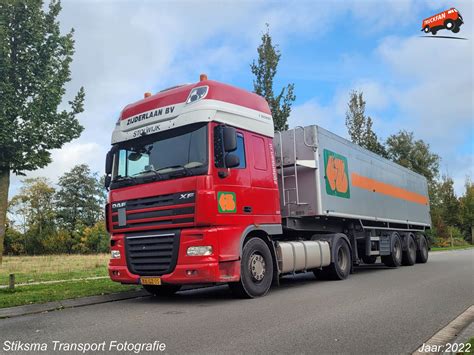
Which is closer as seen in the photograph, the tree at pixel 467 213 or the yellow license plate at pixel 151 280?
the yellow license plate at pixel 151 280

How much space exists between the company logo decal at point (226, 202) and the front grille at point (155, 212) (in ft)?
1.57

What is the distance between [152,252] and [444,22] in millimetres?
8319

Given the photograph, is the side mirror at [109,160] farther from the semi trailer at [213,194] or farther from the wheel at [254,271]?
the wheel at [254,271]

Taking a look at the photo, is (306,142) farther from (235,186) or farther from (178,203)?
(178,203)

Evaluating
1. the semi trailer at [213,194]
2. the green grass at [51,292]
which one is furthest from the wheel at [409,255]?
the green grass at [51,292]

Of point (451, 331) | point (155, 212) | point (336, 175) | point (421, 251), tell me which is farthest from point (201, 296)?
point (421, 251)

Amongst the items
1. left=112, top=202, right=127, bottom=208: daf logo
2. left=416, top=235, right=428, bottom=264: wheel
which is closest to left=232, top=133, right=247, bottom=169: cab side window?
left=112, top=202, right=127, bottom=208: daf logo

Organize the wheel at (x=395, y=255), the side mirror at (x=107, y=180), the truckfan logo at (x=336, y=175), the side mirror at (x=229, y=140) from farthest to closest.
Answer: the wheel at (x=395, y=255) < the truckfan logo at (x=336, y=175) < the side mirror at (x=107, y=180) < the side mirror at (x=229, y=140)

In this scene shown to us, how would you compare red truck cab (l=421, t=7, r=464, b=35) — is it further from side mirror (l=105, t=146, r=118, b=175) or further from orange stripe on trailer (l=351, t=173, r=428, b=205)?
side mirror (l=105, t=146, r=118, b=175)

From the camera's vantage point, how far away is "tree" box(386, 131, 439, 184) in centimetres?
5319

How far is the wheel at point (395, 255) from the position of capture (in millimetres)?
15812

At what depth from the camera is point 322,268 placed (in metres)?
11.6

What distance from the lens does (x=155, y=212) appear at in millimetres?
8242

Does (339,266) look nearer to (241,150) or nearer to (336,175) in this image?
(336,175)
